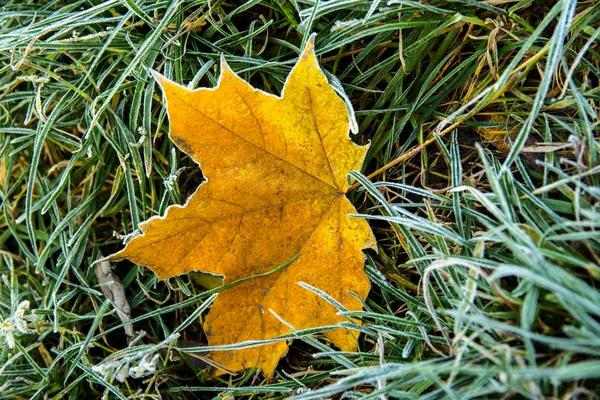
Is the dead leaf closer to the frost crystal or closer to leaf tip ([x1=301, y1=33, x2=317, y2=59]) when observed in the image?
the frost crystal

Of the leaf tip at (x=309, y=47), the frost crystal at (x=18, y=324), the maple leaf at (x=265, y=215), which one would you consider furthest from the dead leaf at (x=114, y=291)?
the leaf tip at (x=309, y=47)

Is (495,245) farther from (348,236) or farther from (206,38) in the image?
(206,38)

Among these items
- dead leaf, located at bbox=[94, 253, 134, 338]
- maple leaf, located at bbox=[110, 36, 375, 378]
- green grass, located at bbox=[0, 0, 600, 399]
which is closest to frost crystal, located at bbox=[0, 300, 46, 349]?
green grass, located at bbox=[0, 0, 600, 399]

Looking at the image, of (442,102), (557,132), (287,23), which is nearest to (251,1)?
(287,23)

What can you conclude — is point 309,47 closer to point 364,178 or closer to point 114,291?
point 364,178

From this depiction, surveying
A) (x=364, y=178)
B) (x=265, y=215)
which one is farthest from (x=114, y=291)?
(x=364, y=178)
